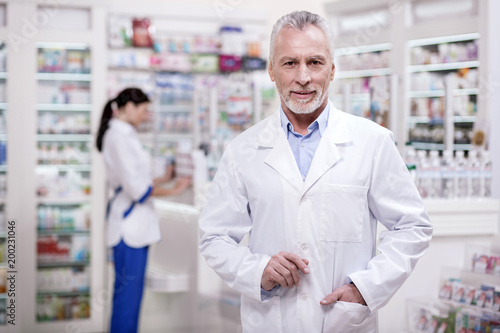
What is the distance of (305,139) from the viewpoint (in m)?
2.12

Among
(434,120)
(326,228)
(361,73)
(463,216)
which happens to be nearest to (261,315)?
(326,228)

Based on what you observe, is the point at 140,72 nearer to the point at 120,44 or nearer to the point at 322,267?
the point at 120,44

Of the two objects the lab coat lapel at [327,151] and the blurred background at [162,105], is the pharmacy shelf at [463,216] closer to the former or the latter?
the blurred background at [162,105]

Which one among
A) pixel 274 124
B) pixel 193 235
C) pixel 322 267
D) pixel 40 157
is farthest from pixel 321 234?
pixel 40 157

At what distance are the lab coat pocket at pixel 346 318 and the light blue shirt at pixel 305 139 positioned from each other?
1.32 feet

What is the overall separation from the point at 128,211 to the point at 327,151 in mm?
3095

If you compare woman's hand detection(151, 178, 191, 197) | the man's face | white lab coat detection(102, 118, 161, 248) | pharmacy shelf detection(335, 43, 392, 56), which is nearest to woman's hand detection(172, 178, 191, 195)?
woman's hand detection(151, 178, 191, 197)

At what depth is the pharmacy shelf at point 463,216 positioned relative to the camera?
363 centimetres

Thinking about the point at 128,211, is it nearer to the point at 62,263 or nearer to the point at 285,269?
the point at 62,263

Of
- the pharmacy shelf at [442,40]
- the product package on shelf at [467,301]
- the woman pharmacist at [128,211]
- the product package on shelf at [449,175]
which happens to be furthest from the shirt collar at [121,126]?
the pharmacy shelf at [442,40]

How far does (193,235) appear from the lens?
4.96 metres

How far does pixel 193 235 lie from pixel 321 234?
3027 millimetres

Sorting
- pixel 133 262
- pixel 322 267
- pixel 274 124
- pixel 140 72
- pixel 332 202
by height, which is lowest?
pixel 133 262

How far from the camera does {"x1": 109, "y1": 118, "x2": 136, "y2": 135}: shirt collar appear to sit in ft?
16.2
